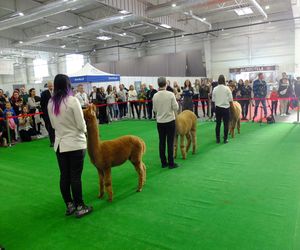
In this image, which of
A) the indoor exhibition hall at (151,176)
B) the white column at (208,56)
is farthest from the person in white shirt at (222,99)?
the white column at (208,56)

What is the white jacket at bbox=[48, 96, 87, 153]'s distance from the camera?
300 cm

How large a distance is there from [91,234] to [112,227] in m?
0.24

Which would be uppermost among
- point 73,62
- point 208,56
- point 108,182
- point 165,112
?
point 73,62

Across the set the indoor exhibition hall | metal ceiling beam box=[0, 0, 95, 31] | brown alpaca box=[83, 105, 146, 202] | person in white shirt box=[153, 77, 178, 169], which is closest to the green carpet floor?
the indoor exhibition hall

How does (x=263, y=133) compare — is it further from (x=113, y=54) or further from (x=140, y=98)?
(x=113, y=54)

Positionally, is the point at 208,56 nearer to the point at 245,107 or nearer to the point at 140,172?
the point at 245,107

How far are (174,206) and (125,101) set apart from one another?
10664 millimetres

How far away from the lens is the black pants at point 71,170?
313cm

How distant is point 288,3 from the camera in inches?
673

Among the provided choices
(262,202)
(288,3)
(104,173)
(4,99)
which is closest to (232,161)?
(262,202)

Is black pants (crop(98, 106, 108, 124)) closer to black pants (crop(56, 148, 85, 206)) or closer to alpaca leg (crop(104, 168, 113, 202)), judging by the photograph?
alpaca leg (crop(104, 168, 113, 202))

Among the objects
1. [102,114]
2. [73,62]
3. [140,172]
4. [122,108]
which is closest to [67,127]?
[140,172]

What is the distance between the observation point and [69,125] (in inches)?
120

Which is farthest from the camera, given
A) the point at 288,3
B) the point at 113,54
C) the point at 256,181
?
the point at 113,54
